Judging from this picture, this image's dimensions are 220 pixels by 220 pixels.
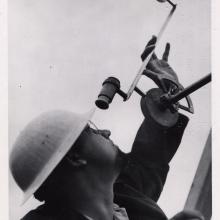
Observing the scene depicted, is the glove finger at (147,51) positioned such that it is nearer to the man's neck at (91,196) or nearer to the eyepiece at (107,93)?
the eyepiece at (107,93)

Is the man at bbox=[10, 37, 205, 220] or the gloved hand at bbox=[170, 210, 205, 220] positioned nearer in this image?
the gloved hand at bbox=[170, 210, 205, 220]

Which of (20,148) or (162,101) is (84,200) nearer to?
(20,148)

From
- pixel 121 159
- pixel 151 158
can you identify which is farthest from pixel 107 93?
pixel 151 158

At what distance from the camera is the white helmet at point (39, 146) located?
9.18 ft

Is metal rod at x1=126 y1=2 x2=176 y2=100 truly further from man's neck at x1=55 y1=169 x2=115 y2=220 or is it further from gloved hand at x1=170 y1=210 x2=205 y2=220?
gloved hand at x1=170 y1=210 x2=205 y2=220

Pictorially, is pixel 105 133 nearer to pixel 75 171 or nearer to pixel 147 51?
pixel 75 171

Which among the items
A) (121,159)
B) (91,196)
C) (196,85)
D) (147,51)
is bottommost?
(91,196)

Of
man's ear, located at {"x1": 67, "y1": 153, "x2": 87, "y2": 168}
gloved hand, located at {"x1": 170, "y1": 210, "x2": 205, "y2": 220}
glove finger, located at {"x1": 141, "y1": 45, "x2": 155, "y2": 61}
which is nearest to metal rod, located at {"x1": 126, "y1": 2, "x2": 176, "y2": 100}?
glove finger, located at {"x1": 141, "y1": 45, "x2": 155, "y2": 61}

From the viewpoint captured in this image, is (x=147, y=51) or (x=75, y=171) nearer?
(x=75, y=171)

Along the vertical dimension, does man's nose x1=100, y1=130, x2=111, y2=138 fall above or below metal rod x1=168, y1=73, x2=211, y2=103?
below

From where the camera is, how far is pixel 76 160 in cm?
275

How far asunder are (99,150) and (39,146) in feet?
1.06

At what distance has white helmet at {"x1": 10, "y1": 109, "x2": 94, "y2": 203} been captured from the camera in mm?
2797
